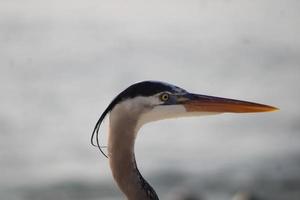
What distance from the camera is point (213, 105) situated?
8.66m

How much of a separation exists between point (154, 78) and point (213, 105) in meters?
7.00

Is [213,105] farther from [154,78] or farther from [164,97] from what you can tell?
[154,78]

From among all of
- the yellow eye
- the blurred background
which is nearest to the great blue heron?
the yellow eye

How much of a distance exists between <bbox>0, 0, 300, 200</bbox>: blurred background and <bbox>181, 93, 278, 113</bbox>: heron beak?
4360 millimetres

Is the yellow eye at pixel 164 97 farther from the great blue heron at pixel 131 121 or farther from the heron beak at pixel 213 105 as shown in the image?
the heron beak at pixel 213 105

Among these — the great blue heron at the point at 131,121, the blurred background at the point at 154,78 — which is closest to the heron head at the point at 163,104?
the great blue heron at the point at 131,121

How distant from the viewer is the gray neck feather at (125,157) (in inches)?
325

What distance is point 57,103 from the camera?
15758mm

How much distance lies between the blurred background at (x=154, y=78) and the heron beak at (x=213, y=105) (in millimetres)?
4360

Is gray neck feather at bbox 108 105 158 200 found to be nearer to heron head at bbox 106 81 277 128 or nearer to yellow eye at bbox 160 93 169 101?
heron head at bbox 106 81 277 128

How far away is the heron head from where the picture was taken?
27.0ft

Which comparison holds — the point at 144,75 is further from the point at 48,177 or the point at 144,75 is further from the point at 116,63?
the point at 48,177

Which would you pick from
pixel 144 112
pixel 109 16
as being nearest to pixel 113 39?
pixel 109 16

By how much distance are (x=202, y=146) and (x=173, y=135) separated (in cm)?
35
